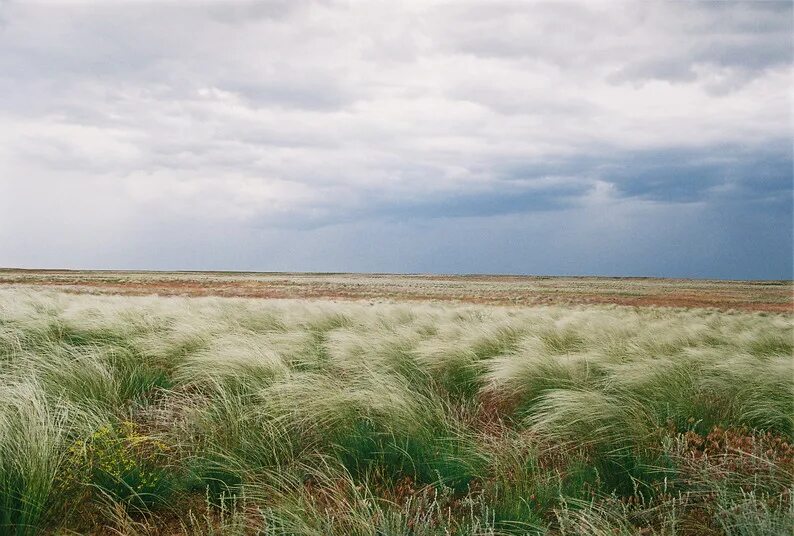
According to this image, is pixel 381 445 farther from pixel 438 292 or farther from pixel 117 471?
pixel 438 292

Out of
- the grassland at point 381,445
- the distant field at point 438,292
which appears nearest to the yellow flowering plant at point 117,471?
the grassland at point 381,445

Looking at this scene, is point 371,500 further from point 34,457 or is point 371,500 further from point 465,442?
point 34,457

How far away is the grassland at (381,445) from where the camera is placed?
7.98 feet

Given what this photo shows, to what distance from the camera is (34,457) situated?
2555 millimetres

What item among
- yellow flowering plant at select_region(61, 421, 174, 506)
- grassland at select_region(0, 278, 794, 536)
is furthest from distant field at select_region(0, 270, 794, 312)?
yellow flowering plant at select_region(61, 421, 174, 506)

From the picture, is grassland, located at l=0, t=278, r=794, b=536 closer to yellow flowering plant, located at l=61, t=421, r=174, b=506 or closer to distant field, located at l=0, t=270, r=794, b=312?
yellow flowering plant, located at l=61, t=421, r=174, b=506

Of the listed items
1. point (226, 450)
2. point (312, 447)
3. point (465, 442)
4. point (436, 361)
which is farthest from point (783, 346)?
point (226, 450)

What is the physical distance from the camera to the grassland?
7.98ft

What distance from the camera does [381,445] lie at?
321 centimetres

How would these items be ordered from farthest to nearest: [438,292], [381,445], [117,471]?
[438,292]
[381,445]
[117,471]

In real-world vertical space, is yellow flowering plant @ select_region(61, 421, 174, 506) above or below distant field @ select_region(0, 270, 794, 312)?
above

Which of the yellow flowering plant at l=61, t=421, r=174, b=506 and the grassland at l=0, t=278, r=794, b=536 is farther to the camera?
the yellow flowering plant at l=61, t=421, r=174, b=506

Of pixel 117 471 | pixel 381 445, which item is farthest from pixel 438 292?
pixel 117 471

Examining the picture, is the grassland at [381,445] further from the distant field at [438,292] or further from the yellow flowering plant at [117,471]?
the distant field at [438,292]
